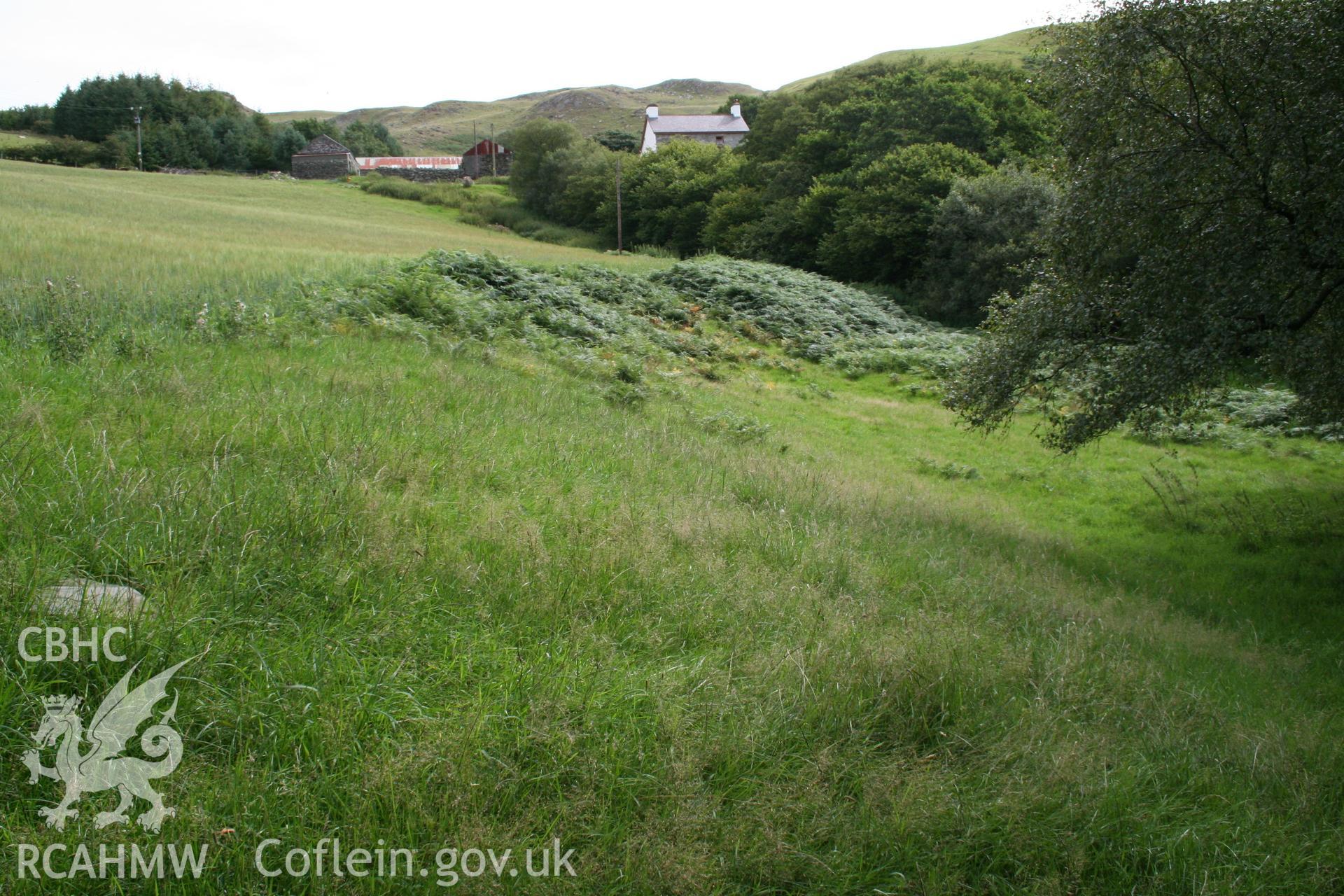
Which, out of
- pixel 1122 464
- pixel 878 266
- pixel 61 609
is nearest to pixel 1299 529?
pixel 1122 464

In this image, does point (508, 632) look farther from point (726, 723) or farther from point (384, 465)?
point (384, 465)

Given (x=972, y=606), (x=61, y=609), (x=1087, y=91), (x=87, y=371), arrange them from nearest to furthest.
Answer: (x=61, y=609)
(x=972, y=606)
(x=87, y=371)
(x=1087, y=91)

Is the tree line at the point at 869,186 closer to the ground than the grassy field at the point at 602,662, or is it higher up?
higher up

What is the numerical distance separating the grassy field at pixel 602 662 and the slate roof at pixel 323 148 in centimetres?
9235

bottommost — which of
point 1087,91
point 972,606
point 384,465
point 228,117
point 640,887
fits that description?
point 972,606

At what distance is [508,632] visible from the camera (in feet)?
14.2

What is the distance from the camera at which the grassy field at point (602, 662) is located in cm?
316

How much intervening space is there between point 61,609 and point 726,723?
302cm

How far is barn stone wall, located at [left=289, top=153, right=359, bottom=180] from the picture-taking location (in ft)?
294

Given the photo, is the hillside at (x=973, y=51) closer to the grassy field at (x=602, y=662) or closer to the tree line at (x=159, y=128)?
the tree line at (x=159, y=128)

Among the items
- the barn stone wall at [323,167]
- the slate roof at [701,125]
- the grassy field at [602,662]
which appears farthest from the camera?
the slate roof at [701,125]

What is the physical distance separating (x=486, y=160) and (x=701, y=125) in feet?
95.9

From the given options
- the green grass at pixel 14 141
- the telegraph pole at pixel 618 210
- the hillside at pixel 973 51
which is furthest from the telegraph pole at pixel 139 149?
the hillside at pixel 973 51

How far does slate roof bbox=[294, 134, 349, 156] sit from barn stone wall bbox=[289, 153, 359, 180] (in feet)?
0.96
